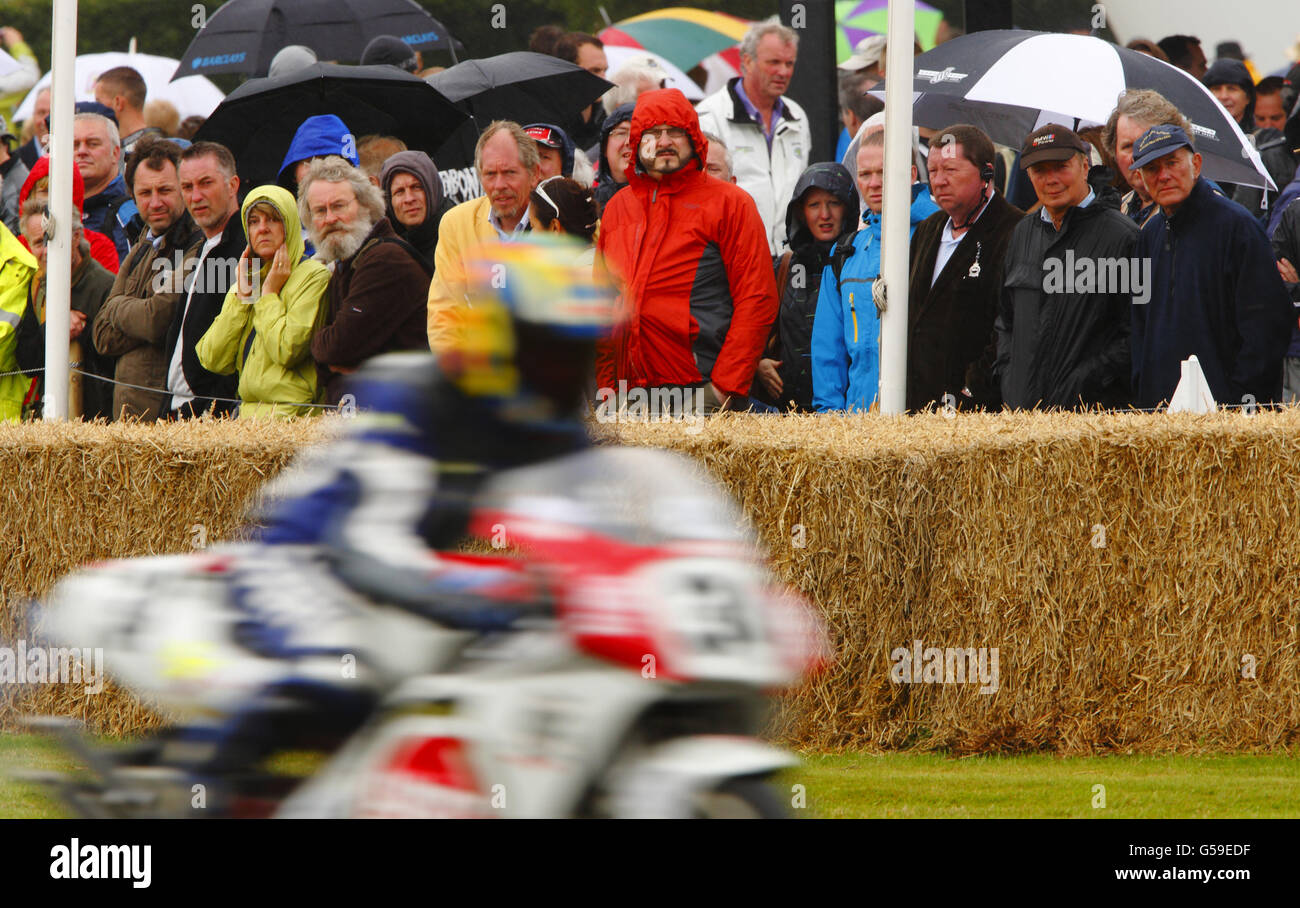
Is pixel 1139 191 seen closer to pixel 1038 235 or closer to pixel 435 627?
pixel 1038 235

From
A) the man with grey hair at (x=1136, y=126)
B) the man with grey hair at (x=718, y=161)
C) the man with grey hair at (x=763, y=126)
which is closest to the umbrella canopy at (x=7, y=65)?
the man with grey hair at (x=763, y=126)

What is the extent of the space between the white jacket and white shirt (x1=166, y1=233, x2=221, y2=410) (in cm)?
340

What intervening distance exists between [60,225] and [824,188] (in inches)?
165

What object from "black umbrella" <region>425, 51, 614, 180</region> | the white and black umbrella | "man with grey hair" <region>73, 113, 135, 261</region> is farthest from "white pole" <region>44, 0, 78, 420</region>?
the white and black umbrella

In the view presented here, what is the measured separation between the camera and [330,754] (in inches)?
162

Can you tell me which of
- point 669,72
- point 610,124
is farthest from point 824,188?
point 669,72

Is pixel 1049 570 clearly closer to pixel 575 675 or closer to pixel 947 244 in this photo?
pixel 947 244

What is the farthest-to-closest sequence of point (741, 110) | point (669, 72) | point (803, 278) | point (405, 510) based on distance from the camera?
point (669, 72) < point (741, 110) < point (803, 278) < point (405, 510)

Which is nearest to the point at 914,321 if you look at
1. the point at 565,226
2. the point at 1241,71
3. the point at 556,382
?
the point at 565,226

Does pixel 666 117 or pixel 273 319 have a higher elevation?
pixel 666 117

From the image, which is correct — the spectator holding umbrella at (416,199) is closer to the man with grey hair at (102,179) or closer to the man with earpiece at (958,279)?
the man with grey hair at (102,179)

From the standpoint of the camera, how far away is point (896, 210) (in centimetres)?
838
